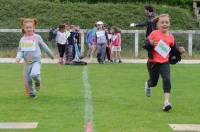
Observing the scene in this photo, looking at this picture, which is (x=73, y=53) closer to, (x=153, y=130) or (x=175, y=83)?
(x=175, y=83)

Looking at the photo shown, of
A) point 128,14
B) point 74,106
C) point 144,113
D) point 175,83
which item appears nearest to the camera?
point 144,113

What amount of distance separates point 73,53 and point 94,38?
1.97 m

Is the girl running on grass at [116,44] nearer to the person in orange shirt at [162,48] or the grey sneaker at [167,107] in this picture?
the person in orange shirt at [162,48]

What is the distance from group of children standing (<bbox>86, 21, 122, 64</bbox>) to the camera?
27578mm

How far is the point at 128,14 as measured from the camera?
125 feet

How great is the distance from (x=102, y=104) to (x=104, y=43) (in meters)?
15.3

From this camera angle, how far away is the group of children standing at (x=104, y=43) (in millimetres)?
27578

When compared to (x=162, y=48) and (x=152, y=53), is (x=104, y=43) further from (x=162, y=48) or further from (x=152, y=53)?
(x=162, y=48)

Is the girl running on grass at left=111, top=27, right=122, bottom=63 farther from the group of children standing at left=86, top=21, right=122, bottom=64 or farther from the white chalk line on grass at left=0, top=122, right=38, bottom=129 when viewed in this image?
the white chalk line on grass at left=0, top=122, right=38, bottom=129

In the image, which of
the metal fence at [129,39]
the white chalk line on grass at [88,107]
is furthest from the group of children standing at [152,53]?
the metal fence at [129,39]

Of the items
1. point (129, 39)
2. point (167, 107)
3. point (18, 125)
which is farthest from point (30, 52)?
point (129, 39)

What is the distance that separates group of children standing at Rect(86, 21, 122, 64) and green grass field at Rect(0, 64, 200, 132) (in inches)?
292

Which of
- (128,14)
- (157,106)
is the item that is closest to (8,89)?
(157,106)

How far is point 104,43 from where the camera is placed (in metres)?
27.7
